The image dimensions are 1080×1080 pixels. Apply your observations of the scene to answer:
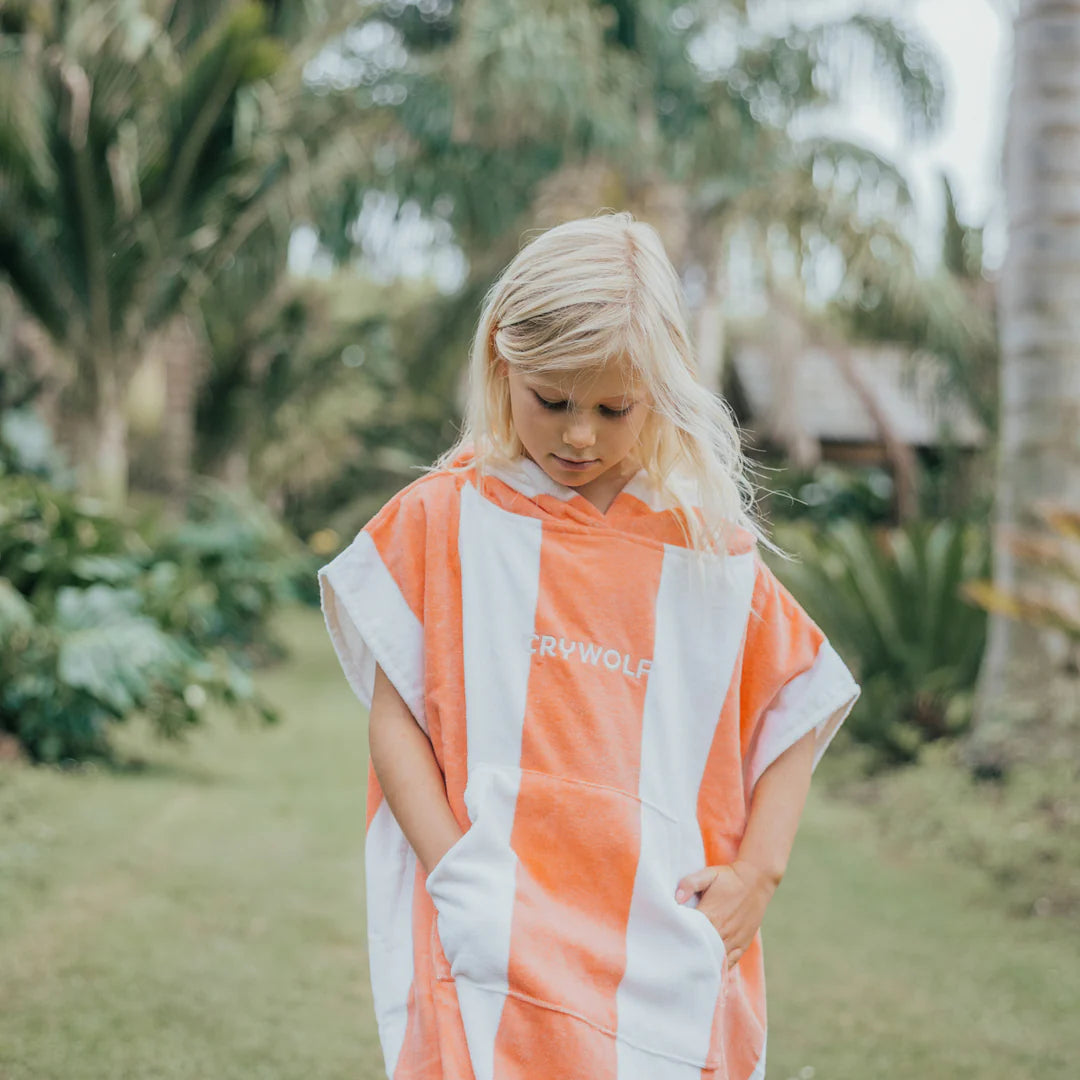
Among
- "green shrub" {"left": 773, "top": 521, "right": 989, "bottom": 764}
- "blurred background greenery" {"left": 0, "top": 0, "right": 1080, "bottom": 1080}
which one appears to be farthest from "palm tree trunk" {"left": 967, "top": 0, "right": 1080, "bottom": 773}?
"green shrub" {"left": 773, "top": 521, "right": 989, "bottom": 764}

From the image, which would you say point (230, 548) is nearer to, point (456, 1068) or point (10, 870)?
point (10, 870)

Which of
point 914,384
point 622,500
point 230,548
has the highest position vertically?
point 622,500

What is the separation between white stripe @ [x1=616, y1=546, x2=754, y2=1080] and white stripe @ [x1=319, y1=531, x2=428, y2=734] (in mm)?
295

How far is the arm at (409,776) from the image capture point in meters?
1.57

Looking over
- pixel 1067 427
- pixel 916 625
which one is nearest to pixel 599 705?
pixel 1067 427

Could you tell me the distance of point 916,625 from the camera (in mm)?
6969

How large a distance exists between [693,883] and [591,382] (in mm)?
621

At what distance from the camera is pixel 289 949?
3.86 m

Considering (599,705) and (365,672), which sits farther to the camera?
(365,672)

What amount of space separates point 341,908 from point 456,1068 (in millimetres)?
2955

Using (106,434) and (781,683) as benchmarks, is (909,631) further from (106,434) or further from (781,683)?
(781,683)

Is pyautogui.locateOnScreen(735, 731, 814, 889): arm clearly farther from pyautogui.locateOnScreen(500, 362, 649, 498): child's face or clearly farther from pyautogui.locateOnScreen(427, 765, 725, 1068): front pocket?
pyautogui.locateOnScreen(500, 362, 649, 498): child's face

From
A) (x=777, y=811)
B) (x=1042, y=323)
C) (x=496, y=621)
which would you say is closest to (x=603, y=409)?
(x=496, y=621)

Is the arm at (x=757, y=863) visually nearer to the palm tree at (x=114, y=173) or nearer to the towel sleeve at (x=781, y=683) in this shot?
the towel sleeve at (x=781, y=683)
